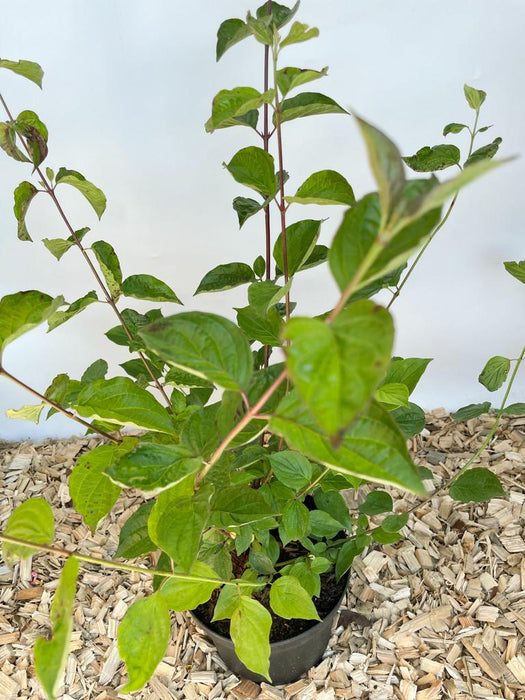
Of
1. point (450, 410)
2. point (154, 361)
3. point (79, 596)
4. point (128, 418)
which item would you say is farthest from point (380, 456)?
point (450, 410)

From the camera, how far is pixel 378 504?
892mm

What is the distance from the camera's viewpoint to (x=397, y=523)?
88 centimetres

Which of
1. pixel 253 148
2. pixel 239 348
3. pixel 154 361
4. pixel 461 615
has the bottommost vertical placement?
pixel 461 615

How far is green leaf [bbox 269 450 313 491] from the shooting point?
2.36ft

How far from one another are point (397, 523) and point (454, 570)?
1.17 feet

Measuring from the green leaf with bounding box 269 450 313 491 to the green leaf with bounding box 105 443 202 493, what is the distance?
213 mm

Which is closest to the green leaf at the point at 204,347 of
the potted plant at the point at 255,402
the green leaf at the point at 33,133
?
the potted plant at the point at 255,402

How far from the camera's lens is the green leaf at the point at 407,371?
772 mm

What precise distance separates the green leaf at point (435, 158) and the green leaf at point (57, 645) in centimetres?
59

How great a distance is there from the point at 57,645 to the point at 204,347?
25 centimetres

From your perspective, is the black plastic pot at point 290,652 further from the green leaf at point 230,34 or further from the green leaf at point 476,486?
the green leaf at point 230,34

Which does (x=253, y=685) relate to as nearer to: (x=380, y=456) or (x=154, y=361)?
(x=154, y=361)

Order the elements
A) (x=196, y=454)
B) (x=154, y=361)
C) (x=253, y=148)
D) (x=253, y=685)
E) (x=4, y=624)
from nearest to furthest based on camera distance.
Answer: (x=196, y=454), (x=253, y=148), (x=154, y=361), (x=253, y=685), (x=4, y=624)

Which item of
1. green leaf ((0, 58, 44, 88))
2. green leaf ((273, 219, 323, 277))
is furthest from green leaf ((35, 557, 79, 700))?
green leaf ((0, 58, 44, 88))
